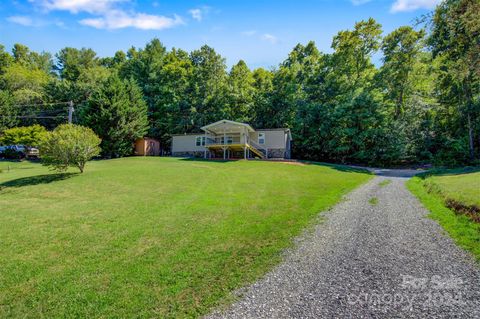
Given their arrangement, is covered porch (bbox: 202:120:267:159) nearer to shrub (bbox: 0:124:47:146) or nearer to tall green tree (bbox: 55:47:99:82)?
shrub (bbox: 0:124:47:146)

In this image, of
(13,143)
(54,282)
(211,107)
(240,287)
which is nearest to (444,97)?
(211,107)

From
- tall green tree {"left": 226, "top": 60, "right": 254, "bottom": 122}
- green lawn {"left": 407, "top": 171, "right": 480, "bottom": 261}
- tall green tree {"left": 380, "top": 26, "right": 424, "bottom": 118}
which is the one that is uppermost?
tall green tree {"left": 380, "top": 26, "right": 424, "bottom": 118}

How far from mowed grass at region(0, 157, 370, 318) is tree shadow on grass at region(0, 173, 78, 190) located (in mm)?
1020

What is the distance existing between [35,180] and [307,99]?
3228 cm

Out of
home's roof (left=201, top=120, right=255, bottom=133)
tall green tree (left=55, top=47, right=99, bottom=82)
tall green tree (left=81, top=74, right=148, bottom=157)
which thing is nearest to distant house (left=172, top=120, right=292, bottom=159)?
home's roof (left=201, top=120, right=255, bottom=133)

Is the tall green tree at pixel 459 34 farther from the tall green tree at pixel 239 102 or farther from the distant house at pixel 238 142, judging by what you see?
the tall green tree at pixel 239 102

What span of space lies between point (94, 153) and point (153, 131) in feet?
72.6

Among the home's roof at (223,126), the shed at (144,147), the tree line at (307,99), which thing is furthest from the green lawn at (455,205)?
the shed at (144,147)

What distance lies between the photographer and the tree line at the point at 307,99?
98.6ft

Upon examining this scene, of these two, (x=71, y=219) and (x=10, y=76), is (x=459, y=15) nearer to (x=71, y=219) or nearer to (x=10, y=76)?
(x=71, y=219)

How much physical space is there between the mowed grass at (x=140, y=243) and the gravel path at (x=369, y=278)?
0.56 metres

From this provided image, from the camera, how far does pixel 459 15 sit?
32.7ft

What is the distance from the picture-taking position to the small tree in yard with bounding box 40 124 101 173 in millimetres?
16547

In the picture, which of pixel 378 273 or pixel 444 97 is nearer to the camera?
pixel 378 273
